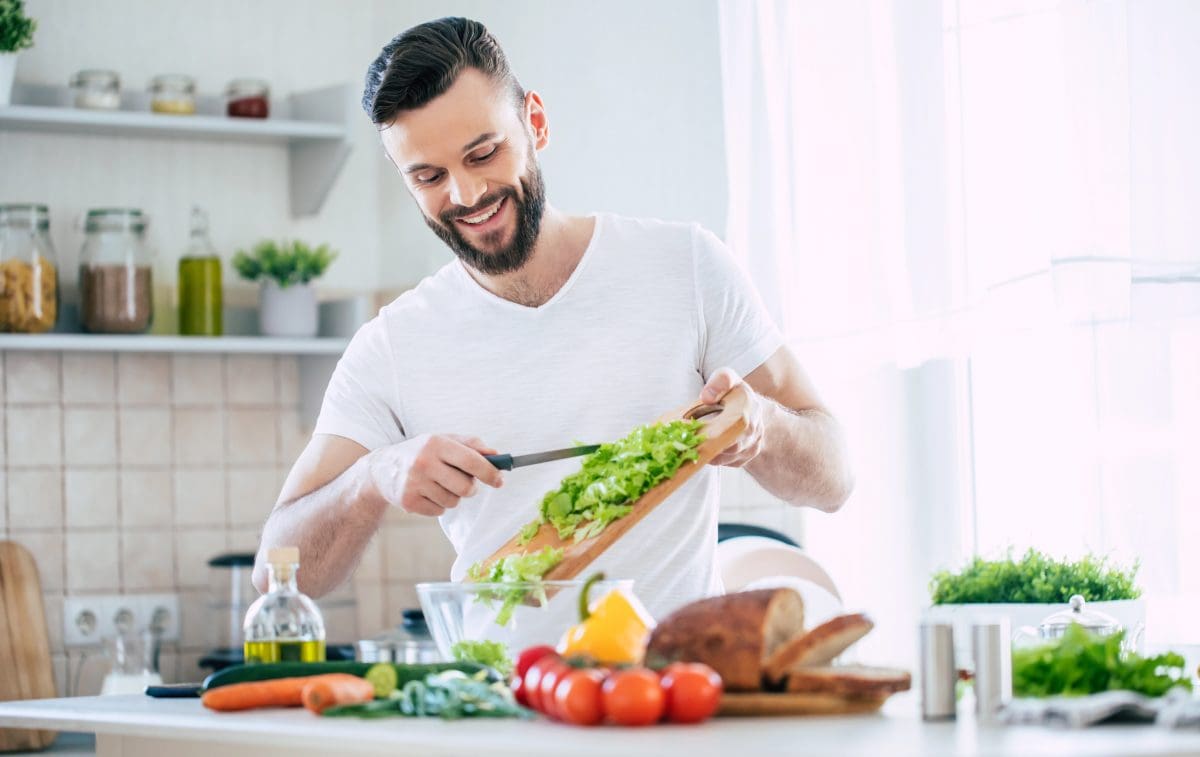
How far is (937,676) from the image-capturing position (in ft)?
4.78

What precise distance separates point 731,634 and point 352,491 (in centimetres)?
84

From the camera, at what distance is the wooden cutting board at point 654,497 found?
188cm

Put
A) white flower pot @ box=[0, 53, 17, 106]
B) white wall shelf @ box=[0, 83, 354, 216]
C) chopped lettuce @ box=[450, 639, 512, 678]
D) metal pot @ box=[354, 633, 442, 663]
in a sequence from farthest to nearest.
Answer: white wall shelf @ box=[0, 83, 354, 216] < white flower pot @ box=[0, 53, 17, 106] < metal pot @ box=[354, 633, 442, 663] < chopped lettuce @ box=[450, 639, 512, 678]

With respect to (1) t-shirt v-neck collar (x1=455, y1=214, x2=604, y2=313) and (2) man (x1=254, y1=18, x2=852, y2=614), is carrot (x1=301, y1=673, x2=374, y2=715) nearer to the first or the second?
(2) man (x1=254, y1=18, x2=852, y2=614)

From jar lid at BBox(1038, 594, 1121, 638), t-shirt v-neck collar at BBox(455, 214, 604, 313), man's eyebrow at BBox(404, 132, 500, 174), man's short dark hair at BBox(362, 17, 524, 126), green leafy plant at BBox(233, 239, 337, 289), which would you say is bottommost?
jar lid at BBox(1038, 594, 1121, 638)

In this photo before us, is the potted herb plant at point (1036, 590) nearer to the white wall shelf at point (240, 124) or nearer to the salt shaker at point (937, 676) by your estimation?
the salt shaker at point (937, 676)

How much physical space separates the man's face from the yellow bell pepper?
81cm

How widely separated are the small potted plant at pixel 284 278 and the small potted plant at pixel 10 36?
2.17ft

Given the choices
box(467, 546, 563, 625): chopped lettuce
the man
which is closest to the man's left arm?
the man

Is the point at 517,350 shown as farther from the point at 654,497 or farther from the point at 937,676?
the point at 937,676

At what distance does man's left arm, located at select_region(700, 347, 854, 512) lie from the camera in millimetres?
2191

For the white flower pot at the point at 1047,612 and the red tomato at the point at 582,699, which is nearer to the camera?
the red tomato at the point at 582,699

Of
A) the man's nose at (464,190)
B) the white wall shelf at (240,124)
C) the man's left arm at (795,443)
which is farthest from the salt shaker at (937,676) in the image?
the white wall shelf at (240,124)

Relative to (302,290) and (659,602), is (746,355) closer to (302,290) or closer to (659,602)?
(659,602)
